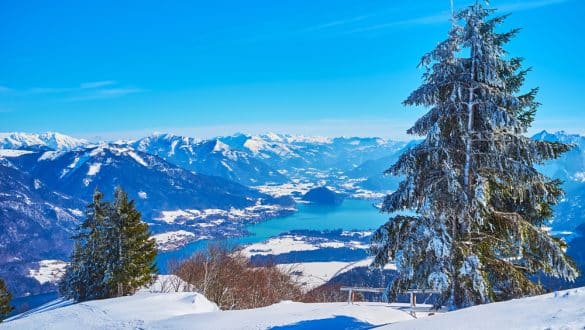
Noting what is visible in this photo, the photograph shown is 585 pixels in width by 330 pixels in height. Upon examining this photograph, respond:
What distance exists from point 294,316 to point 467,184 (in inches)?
269

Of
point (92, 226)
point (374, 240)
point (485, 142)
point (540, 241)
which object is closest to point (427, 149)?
point (485, 142)

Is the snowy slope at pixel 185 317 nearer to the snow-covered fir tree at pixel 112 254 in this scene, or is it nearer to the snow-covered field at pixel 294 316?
the snow-covered field at pixel 294 316

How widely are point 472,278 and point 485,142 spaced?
3.64 metres

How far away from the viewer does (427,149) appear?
1020 centimetres

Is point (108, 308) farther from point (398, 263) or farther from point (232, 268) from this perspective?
point (232, 268)

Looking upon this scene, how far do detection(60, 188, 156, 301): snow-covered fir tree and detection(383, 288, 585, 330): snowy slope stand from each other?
74.7 feet

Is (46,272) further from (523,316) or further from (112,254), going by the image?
(523,316)

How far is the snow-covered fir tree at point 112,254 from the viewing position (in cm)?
2708

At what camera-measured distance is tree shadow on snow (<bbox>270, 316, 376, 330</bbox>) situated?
11523 millimetres

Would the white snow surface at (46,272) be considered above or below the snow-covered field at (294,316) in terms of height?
below

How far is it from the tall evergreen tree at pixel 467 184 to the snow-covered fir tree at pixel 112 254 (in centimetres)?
2158

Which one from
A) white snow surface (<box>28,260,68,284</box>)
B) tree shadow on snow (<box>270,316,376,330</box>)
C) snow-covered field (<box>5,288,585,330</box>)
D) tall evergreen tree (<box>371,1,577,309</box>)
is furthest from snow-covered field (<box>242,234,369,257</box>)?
tall evergreen tree (<box>371,1,577,309</box>)

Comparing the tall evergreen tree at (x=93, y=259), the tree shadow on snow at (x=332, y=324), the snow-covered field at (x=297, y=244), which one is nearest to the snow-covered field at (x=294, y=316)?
the tree shadow on snow at (x=332, y=324)

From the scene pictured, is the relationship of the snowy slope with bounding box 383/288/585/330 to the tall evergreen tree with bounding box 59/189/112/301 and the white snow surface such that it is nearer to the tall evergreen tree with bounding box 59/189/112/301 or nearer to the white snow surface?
the tall evergreen tree with bounding box 59/189/112/301
